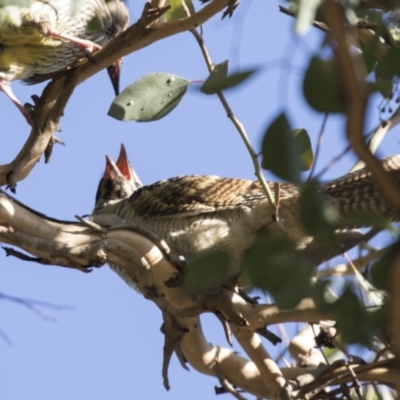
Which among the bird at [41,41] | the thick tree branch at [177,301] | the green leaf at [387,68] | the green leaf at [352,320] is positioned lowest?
the green leaf at [352,320]

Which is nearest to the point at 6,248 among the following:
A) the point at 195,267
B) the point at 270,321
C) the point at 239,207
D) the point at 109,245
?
the point at 109,245

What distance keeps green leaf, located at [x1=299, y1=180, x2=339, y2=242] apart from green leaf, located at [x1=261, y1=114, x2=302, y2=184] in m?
0.02

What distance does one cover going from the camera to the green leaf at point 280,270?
3.21 ft

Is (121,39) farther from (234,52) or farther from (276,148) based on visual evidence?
(276,148)

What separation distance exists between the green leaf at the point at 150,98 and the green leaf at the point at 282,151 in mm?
1797

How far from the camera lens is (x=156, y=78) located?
2801 millimetres

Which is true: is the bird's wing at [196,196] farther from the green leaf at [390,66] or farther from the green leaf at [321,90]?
the green leaf at [321,90]

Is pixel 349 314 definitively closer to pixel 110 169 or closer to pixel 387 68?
pixel 387 68

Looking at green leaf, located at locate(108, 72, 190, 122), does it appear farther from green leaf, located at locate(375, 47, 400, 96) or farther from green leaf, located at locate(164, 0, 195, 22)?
green leaf, located at locate(375, 47, 400, 96)

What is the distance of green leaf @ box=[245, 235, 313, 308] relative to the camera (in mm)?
979

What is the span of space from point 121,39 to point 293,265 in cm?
196

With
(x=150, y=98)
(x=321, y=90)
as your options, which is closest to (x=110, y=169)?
(x=150, y=98)

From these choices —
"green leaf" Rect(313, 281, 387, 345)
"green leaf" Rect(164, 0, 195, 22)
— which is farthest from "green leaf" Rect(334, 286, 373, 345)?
"green leaf" Rect(164, 0, 195, 22)

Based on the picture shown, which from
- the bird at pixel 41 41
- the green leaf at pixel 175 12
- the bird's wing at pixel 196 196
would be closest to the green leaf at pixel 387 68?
the green leaf at pixel 175 12
